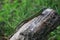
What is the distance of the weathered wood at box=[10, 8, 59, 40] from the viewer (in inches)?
86.5

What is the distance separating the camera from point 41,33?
2.26 metres

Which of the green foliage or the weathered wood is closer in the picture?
the weathered wood

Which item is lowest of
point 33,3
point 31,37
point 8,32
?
point 31,37

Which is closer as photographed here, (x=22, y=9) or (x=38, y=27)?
(x=38, y=27)

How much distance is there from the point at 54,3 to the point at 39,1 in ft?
0.91

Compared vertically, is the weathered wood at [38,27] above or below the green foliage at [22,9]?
below

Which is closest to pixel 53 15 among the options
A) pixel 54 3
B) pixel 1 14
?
pixel 54 3

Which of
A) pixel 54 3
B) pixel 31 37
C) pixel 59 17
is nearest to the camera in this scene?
pixel 31 37

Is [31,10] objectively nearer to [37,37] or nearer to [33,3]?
[33,3]

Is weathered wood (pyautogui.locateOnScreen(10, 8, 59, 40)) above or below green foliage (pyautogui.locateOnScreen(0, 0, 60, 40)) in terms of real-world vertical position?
below

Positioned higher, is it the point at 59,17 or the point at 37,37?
the point at 59,17

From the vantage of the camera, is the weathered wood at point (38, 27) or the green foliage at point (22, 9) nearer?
the weathered wood at point (38, 27)

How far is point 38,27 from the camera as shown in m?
2.24

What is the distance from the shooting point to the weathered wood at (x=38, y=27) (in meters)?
2.20
